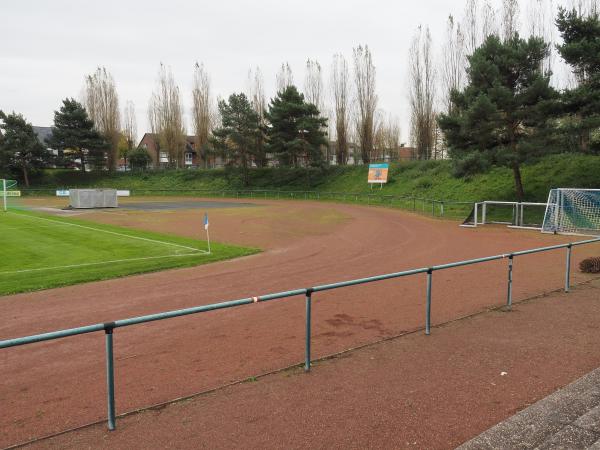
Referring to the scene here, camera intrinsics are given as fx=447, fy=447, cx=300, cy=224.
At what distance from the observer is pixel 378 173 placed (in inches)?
1916

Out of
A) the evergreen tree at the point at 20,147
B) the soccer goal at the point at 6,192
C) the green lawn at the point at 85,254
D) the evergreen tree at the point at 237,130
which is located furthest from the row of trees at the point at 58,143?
the green lawn at the point at 85,254

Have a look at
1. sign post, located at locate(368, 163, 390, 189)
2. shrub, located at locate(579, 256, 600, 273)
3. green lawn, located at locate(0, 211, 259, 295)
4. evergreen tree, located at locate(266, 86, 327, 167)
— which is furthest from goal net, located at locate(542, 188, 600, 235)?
evergreen tree, located at locate(266, 86, 327, 167)

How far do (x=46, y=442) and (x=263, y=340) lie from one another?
11.7 ft

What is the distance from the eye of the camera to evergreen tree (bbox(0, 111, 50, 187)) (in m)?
63.5

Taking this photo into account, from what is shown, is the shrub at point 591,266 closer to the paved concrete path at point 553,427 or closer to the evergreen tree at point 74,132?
the paved concrete path at point 553,427

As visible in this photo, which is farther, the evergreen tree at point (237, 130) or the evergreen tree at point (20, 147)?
the evergreen tree at point (20, 147)

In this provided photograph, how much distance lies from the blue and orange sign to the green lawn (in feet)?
100

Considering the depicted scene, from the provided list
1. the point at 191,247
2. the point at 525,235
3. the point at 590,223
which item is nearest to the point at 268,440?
the point at 191,247

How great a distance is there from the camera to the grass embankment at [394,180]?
1268 inches

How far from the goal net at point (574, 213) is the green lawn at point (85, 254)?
51.0 ft

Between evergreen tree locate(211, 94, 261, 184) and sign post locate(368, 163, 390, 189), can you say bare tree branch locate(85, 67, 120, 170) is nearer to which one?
evergreen tree locate(211, 94, 261, 184)

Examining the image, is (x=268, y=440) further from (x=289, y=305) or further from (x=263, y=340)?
(x=289, y=305)

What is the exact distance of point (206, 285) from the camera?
38.5 ft

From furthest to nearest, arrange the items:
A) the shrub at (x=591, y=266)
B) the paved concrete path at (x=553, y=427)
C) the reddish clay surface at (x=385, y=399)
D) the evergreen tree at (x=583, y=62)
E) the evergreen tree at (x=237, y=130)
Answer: the evergreen tree at (x=237, y=130)
the evergreen tree at (x=583, y=62)
the shrub at (x=591, y=266)
the reddish clay surface at (x=385, y=399)
the paved concrete path at (x=553, y=427)
